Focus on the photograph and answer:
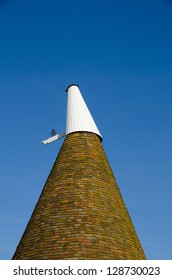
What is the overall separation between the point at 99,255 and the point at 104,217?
41.7 inches

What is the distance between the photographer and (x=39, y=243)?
9.98 metres

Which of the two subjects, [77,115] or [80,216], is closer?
[80,216]

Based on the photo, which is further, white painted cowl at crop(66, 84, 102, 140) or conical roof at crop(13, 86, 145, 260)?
white painted cowl at crop(66, 84, 102, 140)

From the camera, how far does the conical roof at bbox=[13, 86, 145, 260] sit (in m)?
9.67

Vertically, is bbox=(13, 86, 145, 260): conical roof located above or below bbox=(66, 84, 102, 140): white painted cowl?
below

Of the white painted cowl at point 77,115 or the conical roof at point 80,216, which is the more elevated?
the white painted cowl at point 77,115

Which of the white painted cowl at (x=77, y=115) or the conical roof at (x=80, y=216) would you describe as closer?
the conical roof at (x=80, y=216)

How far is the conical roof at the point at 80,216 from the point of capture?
967 cm

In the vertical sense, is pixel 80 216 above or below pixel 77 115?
below

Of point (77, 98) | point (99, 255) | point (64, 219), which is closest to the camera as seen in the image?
point (99, 255)

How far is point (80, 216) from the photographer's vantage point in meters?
10.2
